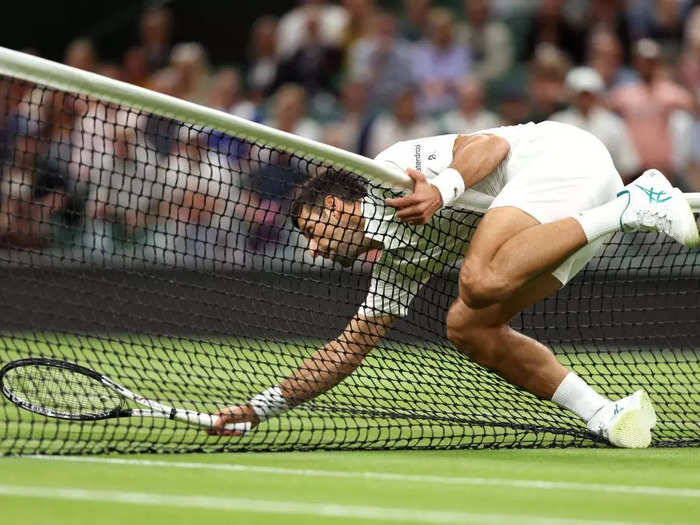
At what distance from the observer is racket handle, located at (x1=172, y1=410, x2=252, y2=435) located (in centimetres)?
526

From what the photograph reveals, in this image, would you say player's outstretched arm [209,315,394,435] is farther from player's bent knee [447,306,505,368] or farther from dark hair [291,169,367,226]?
dark hair [291,169,367,226]

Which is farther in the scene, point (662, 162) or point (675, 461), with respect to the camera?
point (662, 162)

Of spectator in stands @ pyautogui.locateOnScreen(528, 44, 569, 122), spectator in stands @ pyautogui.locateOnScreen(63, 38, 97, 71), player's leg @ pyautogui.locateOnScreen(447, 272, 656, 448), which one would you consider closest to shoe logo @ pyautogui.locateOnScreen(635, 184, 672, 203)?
player's leg @ pyautogui.locateOnScreen(447, 272, 656, 448)

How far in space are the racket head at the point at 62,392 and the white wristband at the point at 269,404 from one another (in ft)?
1.81

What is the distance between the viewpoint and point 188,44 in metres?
14.8

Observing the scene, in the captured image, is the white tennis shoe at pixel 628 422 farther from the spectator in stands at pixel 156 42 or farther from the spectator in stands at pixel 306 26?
the spectator in stands at pixel 156 42

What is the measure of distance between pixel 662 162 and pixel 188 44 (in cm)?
592

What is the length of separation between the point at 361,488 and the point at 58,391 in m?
1.47

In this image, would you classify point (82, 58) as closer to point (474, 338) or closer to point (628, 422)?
point (474, 338)

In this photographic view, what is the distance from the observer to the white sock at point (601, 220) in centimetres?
540

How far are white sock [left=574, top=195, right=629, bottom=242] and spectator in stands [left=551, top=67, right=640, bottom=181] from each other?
5.11 m

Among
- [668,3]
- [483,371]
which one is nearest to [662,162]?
[668,3]

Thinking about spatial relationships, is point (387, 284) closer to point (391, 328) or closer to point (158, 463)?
point (391, 328)

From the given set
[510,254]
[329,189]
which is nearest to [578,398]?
[510,254]
